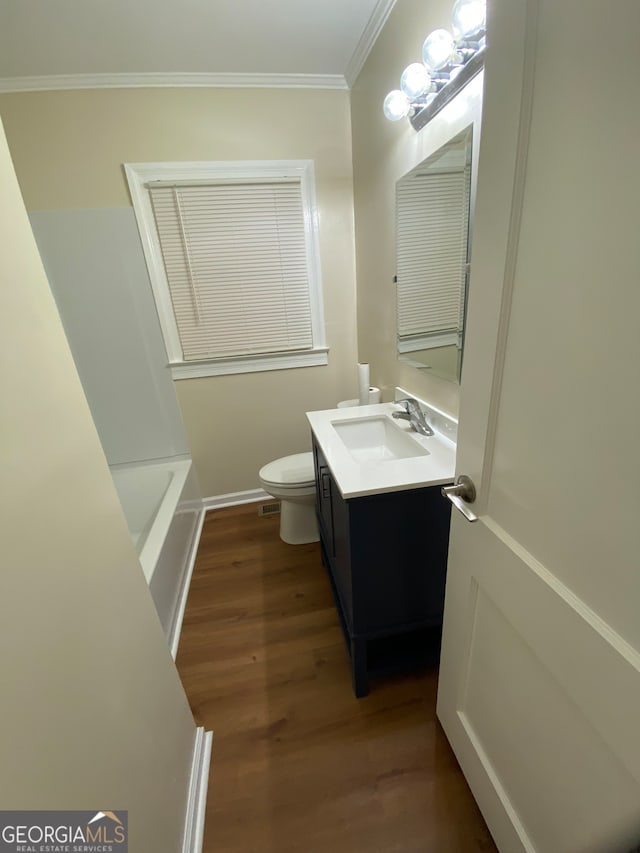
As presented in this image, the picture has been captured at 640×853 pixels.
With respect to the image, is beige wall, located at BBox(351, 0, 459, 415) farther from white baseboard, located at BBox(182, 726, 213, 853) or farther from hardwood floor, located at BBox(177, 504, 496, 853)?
white baseboard, located at BBox(182, 726, 213, 853)

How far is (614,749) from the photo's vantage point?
1.58 ft

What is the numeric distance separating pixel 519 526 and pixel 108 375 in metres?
2.32

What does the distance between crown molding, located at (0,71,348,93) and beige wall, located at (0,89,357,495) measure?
2cm

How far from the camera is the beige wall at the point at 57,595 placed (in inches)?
18.3

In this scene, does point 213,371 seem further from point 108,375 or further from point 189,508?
point 189,508

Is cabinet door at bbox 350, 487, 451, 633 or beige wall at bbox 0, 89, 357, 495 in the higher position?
beige wall at bbox 0, 89, 357, 495

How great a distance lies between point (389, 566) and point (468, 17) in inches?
60.9

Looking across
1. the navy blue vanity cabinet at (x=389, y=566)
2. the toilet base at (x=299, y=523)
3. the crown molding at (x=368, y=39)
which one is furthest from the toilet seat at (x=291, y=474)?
the crown molding at (x=368, y=39)

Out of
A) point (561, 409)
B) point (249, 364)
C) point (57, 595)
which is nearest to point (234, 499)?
point (249, 364)

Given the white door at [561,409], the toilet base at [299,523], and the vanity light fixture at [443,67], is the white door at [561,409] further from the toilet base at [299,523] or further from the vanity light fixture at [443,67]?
the toilet base at [299,523]

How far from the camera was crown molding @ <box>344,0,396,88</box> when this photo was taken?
4.32 ft

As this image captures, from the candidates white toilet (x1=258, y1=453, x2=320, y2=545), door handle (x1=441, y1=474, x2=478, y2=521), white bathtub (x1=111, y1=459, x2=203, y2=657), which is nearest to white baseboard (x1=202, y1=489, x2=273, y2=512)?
white bathtub (x1=111, y1=459, x2=203, y2=657)

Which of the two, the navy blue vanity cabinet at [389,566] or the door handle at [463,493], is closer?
the door handle at [463,493]

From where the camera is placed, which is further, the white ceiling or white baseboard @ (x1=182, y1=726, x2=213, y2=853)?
the white ceiling
